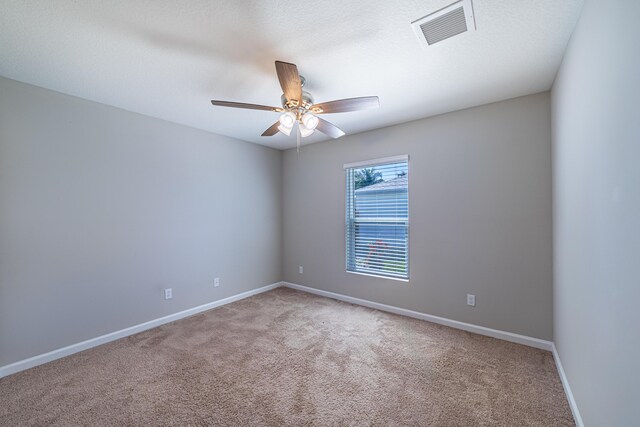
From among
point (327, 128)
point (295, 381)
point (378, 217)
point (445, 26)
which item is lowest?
point (295, 381)

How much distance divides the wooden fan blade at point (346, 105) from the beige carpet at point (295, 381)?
217 centimetres

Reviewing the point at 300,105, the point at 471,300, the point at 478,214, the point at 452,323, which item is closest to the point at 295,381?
the point at 452,323

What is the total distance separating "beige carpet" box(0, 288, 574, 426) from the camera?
1.71m

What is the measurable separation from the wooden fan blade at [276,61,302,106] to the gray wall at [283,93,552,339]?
6.25 feet

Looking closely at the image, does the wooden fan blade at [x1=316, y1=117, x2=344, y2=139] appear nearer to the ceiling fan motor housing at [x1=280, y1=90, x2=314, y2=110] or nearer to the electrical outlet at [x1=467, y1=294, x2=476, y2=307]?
the ceiling fan motor housing at [x1=280, y1=90, x2=314, y2=110]

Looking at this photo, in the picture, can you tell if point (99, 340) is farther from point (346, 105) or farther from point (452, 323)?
point (452, 323)

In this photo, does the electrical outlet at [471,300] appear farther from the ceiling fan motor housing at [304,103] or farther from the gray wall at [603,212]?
the ceiling fan motor housing at [304,103]

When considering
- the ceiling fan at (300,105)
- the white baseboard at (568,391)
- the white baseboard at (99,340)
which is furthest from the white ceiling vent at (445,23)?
the white baseboard at (99,340)

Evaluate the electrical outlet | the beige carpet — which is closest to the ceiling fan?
the beige carpet

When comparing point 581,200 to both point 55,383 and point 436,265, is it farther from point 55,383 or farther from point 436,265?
point 55,383

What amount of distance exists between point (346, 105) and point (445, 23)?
0.79 meters

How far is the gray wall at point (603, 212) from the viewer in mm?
964

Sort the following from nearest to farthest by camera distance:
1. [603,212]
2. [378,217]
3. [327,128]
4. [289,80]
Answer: [603,212], [289,80], [327,128], [378,217]

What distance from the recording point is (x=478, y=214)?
282 centimetres
